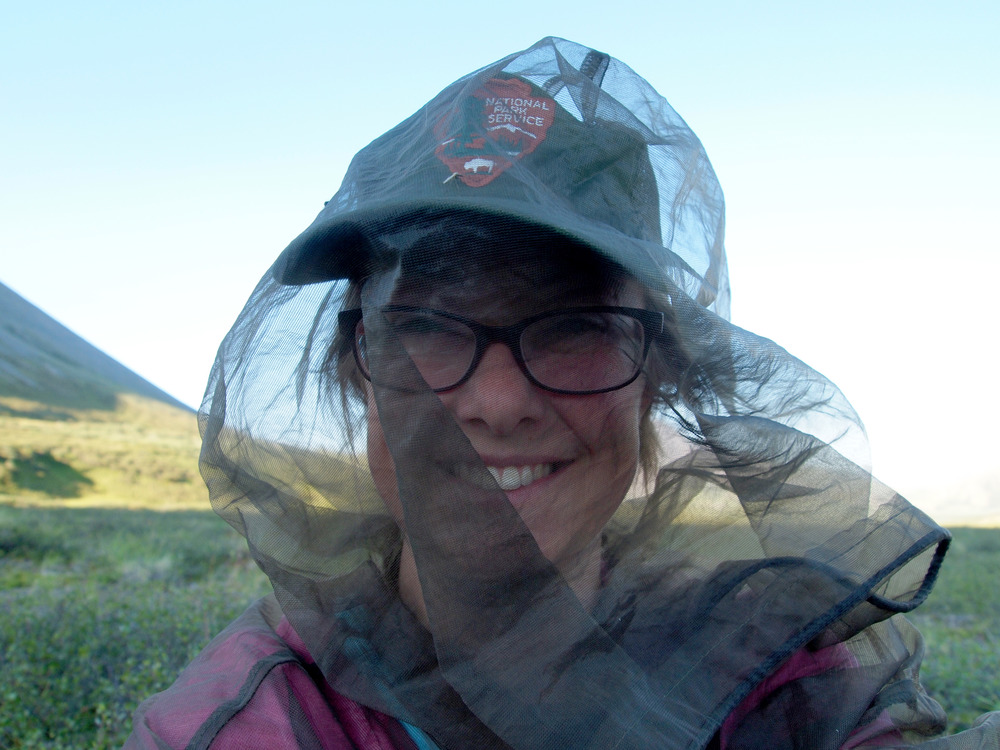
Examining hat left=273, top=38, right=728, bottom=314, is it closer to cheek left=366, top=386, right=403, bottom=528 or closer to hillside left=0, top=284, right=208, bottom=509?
cheek left=366, top=386, right=403, bottom=528

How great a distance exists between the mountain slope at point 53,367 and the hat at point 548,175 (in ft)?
105

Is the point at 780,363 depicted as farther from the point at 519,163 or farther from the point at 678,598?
the point at 519,163

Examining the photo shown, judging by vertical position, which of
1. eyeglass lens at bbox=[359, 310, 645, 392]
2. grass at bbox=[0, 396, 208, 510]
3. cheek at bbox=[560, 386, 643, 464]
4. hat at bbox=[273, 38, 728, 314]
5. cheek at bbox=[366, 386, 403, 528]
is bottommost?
grass at bbox=[0, 396, 208, 510]

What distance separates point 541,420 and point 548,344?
0.14 meters

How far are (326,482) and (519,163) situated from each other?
0.73 meters

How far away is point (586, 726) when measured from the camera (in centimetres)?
94

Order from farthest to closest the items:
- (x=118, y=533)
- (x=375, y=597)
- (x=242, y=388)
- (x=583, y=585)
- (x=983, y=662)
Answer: (x=118, y=533) → (x=983, y=662) → (x=242, y=388) → (x=375, y=597) → (x=583, y=585)

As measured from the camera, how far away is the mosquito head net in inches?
39.3

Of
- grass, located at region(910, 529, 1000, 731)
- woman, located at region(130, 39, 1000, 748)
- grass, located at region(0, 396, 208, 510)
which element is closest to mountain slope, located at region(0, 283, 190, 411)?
grass, located at region(0, 396, 208, 510)

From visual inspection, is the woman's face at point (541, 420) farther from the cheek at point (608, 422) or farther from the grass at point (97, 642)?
the grass at point (97, 642)

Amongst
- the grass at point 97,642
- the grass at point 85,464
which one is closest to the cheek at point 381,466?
the grass at point 97,642

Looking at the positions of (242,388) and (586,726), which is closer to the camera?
(586,726)

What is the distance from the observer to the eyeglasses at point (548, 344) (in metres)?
1.17

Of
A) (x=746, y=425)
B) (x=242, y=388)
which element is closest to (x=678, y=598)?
(x=746, y=425)
